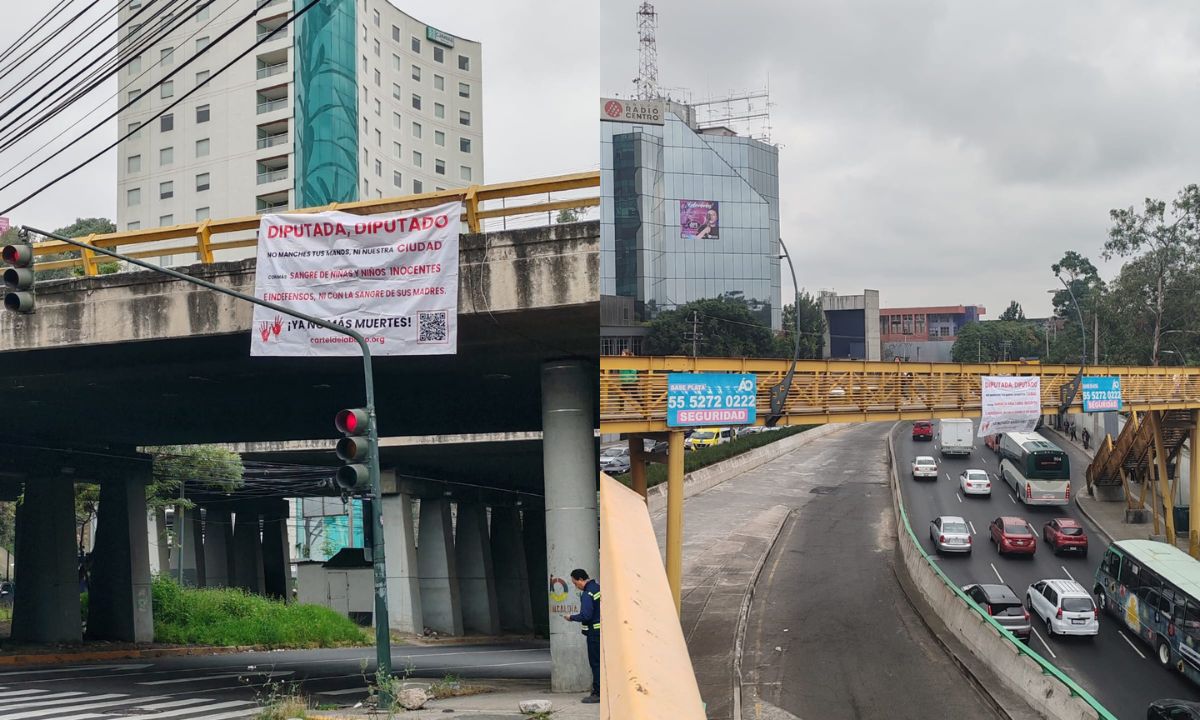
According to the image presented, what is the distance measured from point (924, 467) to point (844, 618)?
821 millimetres

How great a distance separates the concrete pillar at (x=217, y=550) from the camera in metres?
66.6

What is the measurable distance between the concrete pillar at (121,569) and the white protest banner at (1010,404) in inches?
1250

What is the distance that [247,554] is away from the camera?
65125 millimetres

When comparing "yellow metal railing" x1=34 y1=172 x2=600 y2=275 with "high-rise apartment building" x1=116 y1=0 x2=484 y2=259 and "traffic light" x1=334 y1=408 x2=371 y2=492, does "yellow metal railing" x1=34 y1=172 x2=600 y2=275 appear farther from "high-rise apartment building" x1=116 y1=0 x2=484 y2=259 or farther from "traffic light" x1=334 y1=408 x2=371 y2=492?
"high-rise apartment building" x1=116 y1=0 x2=484 y2=259

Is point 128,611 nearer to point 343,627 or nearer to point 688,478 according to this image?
point 343,627

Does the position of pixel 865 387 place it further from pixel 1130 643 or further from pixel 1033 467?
pixel 1130 643

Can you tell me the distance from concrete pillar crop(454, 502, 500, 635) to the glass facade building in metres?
46.2

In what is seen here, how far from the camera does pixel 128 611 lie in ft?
106

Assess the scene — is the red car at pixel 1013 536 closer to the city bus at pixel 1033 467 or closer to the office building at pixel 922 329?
the city bus at pixel 1033 467

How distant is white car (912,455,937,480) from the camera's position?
4.66m

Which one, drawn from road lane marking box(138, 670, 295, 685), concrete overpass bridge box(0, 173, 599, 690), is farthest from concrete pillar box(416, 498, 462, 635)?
road lane marking box(138, 670, 295, 685)

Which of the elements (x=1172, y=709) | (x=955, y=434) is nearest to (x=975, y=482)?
(x=955, y=434)

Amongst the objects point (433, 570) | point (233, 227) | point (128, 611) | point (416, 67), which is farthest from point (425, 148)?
point (233, 227)

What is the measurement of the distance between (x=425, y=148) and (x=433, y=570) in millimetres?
20624
